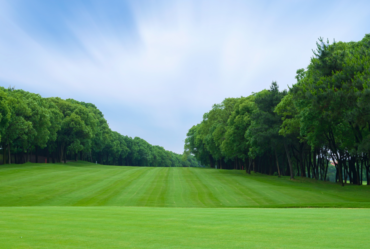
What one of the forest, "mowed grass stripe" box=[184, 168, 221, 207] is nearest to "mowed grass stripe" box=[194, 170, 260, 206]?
"mowed grass stripe" box=[184, 168, 221, 207]

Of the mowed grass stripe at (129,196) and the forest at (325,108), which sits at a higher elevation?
the forest at (325,108)

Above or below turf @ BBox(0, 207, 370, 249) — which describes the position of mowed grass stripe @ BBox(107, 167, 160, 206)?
below

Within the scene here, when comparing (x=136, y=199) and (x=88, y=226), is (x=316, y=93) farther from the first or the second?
(x=88, y=226)

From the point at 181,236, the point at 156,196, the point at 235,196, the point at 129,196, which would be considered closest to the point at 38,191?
the point at 129,196

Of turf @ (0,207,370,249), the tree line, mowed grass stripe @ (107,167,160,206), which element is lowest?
mowed grass stripe @ (107,167,160,206)

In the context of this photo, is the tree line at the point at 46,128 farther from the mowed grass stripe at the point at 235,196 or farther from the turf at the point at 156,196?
the mowed grass stripe at the point at 235,196

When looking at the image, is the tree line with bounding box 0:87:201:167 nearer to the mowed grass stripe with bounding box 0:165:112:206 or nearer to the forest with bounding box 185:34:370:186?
the mowed grass stripe with bounding box 0:165:112:206

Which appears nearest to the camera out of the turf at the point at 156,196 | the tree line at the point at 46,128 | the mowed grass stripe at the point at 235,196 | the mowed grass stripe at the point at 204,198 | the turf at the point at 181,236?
the turf at the point at 181,236

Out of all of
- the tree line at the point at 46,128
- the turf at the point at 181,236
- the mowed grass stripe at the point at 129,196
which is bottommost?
the mowed grass stripe at the point at 129,196

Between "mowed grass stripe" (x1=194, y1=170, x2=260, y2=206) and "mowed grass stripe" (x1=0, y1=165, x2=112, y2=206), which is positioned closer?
"mowed grass stripe" (x1=194, y1=170, x2=260, y2=206)

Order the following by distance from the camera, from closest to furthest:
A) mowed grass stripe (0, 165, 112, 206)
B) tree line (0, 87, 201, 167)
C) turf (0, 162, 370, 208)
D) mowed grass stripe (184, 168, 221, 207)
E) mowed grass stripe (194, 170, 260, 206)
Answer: mowed grass stripe (184, 168, 221, 207) < turf (0, 162, 370, 208) < mowed grass stripe (194, 170, 260, 206) < mowed grass stripe (0, 165, 112, 206) < tree line (0, 87, 201, 167)

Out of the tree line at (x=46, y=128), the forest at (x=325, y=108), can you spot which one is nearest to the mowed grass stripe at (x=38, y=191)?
the tree line at (x=46, y=128)

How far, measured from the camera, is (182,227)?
1042 cm

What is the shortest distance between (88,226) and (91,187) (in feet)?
106
